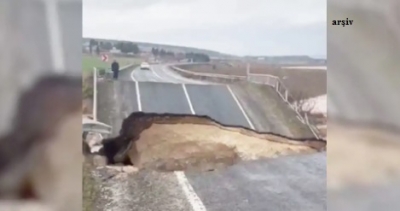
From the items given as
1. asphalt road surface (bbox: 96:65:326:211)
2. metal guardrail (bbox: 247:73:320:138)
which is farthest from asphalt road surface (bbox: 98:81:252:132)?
metal guardrail (bbox: 247:73:320:138)

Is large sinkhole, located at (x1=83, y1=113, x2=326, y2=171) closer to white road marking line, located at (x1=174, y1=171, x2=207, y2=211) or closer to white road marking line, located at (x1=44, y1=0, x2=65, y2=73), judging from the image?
white road marking line, located at (x1=174, y1=171, x2=207, y2=211)

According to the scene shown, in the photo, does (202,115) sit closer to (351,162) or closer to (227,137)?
(227,137)

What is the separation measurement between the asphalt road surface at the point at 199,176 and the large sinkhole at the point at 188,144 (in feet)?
0.09

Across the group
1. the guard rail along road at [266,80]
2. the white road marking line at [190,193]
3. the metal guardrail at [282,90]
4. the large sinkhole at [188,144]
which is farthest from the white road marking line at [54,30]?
the metal guardrail at [282,90]

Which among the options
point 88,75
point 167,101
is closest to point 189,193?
point 167,101

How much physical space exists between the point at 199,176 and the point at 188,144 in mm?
127

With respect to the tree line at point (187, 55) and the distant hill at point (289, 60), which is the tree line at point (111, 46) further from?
the distant hill at point (289, 60)

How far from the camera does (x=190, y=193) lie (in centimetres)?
175

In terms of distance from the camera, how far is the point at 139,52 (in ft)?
5.70

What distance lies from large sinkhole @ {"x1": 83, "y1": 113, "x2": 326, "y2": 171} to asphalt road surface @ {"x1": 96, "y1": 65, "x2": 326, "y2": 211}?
3 cm

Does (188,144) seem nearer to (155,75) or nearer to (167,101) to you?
(167,101)

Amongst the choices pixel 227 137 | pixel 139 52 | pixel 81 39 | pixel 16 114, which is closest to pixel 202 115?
pixel 227 137

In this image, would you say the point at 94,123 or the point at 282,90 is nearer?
the point at 94,123

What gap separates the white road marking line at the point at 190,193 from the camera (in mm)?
1742
